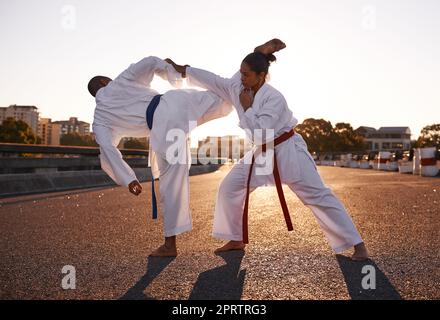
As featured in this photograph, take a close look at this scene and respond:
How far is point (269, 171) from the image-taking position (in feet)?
14.2

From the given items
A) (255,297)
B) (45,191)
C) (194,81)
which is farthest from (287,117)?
(45,191)

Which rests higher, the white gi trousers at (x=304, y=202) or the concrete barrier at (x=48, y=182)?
the white gi trousers at (x=304, y=202)

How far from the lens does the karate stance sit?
444 cm

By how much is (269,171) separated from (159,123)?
1.01 meters

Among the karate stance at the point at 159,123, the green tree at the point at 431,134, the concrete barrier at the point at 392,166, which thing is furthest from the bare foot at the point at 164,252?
the green tree at the point at 431,134

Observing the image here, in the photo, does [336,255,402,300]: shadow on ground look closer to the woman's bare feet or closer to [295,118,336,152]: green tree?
the woman's bare feet

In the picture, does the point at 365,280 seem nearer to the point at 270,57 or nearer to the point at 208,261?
the point at 208,261

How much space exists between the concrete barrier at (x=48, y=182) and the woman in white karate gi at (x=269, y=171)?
7.41 meters

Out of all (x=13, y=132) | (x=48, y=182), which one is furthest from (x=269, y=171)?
(x=13, y=132)

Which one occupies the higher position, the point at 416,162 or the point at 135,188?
the point at 135,188

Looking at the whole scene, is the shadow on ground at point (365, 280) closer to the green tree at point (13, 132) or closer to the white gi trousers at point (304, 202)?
the white gi trousers at point (304, 202)

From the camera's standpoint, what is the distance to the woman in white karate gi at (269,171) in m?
4.14

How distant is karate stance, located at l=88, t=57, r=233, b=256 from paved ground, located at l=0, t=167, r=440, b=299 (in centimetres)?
46
